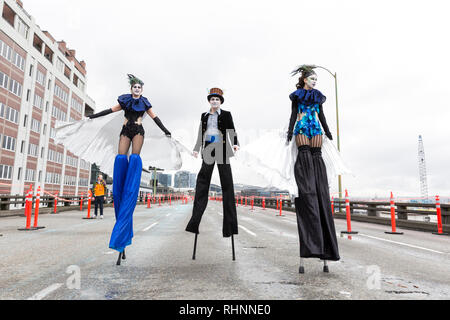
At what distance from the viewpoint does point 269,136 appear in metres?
4.32

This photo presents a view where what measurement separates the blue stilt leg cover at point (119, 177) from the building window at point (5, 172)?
33692mm

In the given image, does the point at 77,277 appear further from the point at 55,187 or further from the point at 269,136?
the point at 55,187

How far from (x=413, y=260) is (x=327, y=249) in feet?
7.05

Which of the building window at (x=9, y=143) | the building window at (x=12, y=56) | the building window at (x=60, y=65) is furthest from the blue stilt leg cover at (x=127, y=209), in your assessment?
the building window at (x=60, y=65)

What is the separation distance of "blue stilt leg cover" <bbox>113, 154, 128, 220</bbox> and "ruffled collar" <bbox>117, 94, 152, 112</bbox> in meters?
0.79

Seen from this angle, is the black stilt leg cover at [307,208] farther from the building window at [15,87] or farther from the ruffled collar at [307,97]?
the building window at [15,87]

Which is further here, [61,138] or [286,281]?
[61,138]

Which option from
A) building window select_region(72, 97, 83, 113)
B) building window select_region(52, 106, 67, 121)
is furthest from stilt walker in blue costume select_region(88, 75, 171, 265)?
building window select_region(72, 97, 83, 113)

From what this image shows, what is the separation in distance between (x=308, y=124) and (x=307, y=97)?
14.9 inches

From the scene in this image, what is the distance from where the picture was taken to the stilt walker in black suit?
4402 mm

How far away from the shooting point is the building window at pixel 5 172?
99.8 feet

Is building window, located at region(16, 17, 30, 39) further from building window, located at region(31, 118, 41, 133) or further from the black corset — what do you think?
the black corset

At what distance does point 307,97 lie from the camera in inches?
157
